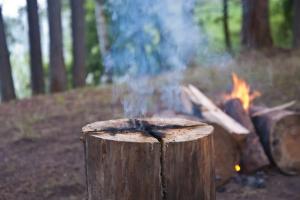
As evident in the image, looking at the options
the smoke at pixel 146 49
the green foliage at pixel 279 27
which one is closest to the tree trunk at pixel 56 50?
the smoke at pixel 146 49

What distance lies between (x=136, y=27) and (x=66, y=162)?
75.6 inches

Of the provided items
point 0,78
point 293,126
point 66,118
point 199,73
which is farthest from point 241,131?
point 0,78

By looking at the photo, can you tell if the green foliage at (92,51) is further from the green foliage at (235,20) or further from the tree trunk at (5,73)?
the tree trunk at (5,73)

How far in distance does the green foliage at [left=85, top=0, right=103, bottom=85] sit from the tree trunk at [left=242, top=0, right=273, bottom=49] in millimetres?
9811

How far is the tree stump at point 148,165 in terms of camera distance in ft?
9.08

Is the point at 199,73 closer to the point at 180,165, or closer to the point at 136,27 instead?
the point at 136,27

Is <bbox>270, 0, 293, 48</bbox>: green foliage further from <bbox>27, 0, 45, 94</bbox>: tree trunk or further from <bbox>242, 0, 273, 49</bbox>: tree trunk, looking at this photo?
<bbox>27, 0, 45, 94</bbox>: tree trunk

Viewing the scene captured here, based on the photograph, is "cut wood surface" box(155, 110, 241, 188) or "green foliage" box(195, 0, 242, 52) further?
"green foliage" box(195, 0, 242, 52)

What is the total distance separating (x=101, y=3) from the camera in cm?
1567

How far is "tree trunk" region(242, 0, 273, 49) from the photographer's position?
1191cm

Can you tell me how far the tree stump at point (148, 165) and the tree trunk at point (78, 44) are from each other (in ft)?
33.0

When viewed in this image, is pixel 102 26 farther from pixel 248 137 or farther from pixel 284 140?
pixel 284 140

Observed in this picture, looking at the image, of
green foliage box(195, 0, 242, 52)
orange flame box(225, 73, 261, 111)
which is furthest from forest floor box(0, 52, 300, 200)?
green foliage box(195, 0, 242, 52)

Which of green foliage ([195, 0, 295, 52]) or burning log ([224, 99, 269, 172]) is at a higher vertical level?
green foliage ([195, 0, 295, 52])
